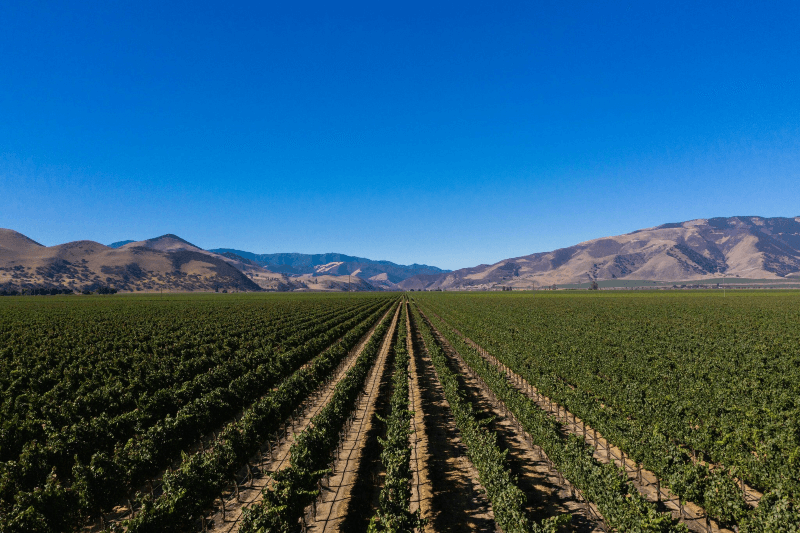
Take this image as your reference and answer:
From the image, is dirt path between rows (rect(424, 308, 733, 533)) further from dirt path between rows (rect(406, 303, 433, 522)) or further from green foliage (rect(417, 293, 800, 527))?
dirt path between rows (rect(406, 303, 433, 522))

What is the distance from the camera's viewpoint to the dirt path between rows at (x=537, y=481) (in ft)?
37.3

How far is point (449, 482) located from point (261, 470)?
7.10m

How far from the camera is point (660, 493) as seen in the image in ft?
40.9

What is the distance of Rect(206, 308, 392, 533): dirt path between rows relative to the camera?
11602 millimetres

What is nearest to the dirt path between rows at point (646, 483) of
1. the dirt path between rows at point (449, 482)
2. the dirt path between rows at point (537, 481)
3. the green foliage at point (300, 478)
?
the dirt path between rows at point (537, 481)

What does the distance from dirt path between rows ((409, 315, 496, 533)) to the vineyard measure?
0.25 ft

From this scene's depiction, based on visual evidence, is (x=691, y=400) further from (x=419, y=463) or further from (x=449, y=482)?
(x=419, y=463)

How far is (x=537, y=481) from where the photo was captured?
13.4 m

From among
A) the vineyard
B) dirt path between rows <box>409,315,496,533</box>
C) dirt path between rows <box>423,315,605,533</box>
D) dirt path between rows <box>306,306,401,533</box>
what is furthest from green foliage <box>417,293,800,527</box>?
dirt path between rows <box>306,306,401,533</box>

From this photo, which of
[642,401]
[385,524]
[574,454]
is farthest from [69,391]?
[642,401]

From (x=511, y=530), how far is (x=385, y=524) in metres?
3.29

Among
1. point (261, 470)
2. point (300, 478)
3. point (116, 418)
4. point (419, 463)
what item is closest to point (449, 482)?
point (419, 463)

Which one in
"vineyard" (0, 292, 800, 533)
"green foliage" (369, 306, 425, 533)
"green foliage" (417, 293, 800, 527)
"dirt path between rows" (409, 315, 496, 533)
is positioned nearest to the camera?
"green foliage" (369, 306, 425, 533)

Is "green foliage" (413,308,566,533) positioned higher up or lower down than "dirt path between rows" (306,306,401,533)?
higher up
